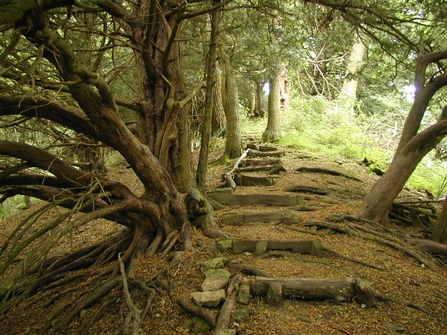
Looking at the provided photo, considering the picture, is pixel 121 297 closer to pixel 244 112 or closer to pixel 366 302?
pixel 366 302

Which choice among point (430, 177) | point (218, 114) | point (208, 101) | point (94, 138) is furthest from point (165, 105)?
point (430, 177)

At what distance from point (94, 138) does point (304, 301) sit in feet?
9.95

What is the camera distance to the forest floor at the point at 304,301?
2914mm

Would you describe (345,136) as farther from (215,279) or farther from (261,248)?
(215,279)

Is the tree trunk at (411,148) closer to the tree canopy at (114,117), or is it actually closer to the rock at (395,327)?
the tree canopy at (114,117)

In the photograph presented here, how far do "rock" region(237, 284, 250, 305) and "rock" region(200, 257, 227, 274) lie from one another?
498 millimetres

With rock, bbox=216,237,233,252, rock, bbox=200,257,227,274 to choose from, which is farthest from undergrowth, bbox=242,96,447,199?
rock, bbox=200,257,227,274

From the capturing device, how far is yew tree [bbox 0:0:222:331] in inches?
104

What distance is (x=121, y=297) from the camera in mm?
3613

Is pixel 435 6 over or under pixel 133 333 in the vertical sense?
over

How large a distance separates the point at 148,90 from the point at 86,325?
11.0 feet

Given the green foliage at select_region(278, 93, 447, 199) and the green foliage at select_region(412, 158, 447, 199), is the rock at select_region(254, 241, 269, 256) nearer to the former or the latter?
the green foliage at select_region(412, 158, 447, 199)

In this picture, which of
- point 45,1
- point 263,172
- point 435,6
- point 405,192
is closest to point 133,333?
point 45,1

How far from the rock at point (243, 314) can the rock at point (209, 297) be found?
22cm
